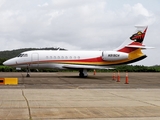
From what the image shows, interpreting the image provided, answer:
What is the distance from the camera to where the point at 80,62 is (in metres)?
36.3

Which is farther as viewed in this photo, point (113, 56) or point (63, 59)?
point (113, 56)

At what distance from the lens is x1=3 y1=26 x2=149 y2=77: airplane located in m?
35.8

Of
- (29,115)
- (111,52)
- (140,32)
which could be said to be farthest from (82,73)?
(29,115)

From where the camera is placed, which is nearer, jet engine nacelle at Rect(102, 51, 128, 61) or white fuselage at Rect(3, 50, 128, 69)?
white fuselage at Rect(3, 50, 128, 69)

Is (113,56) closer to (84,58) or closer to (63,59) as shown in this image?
(84,58)

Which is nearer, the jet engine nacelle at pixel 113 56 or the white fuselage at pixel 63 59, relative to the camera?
the white fuselage at pixel 63 59

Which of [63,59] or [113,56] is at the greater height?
[113,56]

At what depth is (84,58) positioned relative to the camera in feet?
120

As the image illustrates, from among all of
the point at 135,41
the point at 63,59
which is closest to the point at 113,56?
the point at 135,41

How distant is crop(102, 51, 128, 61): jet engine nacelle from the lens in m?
36.2

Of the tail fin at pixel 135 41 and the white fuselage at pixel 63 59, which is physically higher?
the tail fin at pixel 135 41

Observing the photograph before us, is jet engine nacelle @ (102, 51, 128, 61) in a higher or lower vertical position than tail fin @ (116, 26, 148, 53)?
lower

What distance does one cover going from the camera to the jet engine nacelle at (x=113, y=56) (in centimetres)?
3622

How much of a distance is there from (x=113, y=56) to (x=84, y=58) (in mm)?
3163
